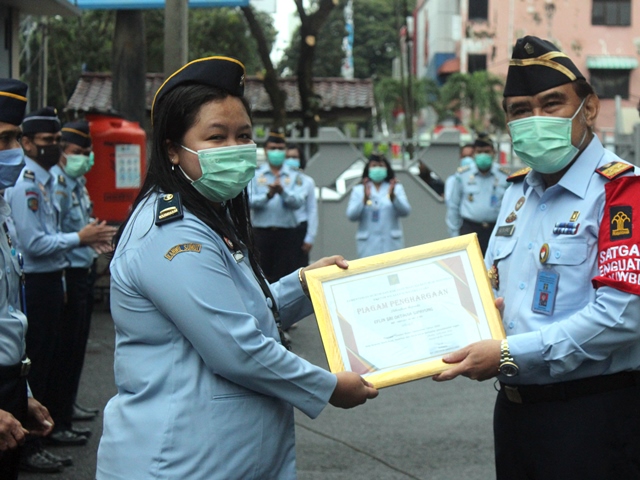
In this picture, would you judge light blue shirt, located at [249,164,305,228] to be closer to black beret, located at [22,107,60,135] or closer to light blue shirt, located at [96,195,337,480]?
black beret, located at [22,107,60,135]

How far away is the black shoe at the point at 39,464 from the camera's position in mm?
5617

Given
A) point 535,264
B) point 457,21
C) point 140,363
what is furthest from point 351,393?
point 457,21

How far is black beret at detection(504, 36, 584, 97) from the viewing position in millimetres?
3218

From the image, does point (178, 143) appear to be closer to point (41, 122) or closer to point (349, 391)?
point (349, 391)

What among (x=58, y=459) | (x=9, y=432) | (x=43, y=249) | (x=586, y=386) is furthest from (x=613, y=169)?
(x=58, y=459)

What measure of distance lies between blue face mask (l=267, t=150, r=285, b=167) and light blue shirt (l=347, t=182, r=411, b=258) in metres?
1.17

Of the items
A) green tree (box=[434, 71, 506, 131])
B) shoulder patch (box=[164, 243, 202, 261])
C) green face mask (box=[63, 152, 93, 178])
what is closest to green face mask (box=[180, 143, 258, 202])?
shoulder patch (box=[164, 243, 202, 261])

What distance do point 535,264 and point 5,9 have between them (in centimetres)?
694

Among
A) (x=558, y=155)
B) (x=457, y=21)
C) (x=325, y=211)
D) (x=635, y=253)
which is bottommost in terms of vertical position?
(x=325, y=211)

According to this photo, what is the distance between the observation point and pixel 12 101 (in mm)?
3750

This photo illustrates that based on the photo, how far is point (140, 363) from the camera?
2574 millimetres

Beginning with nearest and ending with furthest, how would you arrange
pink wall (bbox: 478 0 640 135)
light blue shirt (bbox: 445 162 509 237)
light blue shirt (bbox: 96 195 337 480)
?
1. light blue shirt (bbox: 96 195 337 480)
2. light blue shirt (bbox: 445 162 509 237)
3. pink wall (bbox: 478 0 640 135)

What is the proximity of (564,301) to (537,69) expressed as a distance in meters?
0.81

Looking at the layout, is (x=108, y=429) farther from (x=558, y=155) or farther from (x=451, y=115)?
(x=451, y=115)
